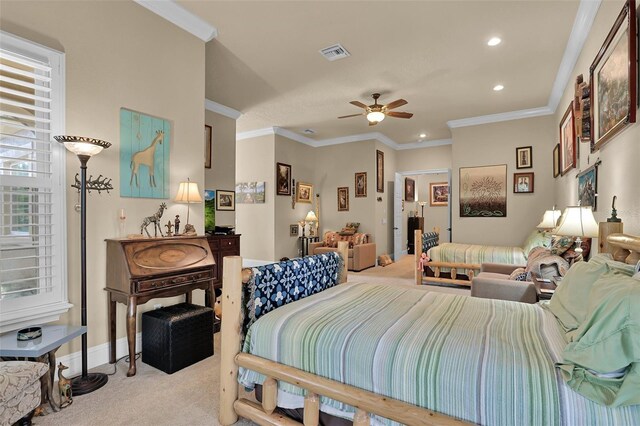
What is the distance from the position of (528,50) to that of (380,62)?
1.69m

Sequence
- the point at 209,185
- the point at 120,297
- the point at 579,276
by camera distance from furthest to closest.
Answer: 1. the point at 209,185
2. the point at 120,297
3. the point at 579,276

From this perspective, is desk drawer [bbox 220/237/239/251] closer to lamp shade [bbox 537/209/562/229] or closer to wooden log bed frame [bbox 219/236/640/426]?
wooden log bed frame [bbox 219/236/640/426]

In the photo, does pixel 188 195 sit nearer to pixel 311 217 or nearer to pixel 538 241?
pixel 311 217

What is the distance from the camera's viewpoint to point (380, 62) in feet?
12.4

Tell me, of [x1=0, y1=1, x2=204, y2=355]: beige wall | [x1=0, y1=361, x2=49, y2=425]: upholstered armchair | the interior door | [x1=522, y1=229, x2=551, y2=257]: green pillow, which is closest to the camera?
[x1=0, y1=361, x2=49, y2=425]: upholstered armchair

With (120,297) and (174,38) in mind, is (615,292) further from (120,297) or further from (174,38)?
(174,38)

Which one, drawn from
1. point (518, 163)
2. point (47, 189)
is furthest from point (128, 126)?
point (518, 163)

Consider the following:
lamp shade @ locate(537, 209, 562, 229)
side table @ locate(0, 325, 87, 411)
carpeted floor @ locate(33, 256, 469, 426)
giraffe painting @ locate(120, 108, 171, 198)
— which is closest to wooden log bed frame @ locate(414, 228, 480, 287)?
lamp shade @ locate(537, 209, 562, 229)

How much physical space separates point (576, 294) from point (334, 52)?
325cm

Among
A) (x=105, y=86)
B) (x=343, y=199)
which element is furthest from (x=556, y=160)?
(x=105, y=86)

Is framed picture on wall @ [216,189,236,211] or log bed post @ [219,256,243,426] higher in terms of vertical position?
framed picture on wall @ [216,189,236,211]

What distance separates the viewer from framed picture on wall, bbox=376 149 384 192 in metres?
7.29

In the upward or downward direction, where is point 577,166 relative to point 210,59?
downward

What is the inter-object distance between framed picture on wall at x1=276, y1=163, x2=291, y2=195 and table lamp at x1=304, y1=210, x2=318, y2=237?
0.75 m
